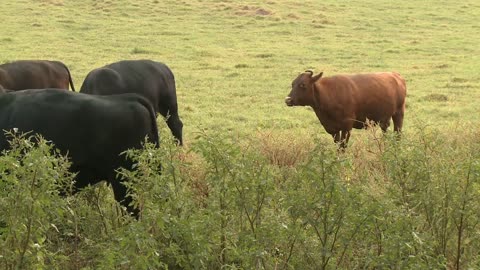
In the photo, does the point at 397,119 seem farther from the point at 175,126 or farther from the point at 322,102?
the point at 175,126

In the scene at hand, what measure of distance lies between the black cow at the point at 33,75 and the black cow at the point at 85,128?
4.71 metres

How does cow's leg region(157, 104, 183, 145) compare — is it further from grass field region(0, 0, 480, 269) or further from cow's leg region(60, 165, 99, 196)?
cow's leg region(60, 165, 99, 196)

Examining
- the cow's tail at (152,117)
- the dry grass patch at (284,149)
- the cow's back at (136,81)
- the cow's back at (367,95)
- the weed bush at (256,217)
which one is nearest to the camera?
the weed bush at (256,217)

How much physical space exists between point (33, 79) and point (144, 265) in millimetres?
7108

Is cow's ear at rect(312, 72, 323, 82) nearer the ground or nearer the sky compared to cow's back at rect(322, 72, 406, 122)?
nearer the sky

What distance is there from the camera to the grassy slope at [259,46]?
1331 cm

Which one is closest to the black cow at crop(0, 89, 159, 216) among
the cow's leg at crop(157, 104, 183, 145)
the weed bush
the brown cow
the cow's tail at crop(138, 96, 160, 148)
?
the cow's tail at crop(138, 96, 160, 148)

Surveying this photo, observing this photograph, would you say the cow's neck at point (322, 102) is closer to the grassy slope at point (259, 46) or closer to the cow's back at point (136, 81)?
the grassy slope at point (259, 46)

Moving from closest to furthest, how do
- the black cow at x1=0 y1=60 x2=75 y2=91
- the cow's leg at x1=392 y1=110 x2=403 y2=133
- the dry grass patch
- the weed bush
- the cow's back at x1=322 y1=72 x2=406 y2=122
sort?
the weed bush
the dry grass patch
the cow's back at x1=322 y1=72 x2=406 y2=122
the black cow at x1=0 y1=60 x2=75 y2=91
the cow's leg at x1=392 y1=110 x2=403 y2=133

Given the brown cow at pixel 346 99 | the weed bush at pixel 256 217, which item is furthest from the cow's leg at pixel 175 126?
the weed bush at pixel 256 217

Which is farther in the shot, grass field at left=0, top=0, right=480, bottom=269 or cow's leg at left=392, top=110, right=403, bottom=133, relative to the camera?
cow's leg at left=392, top=110, right=403, bottom=133

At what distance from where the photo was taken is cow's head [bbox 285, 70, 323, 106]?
9.62 metres


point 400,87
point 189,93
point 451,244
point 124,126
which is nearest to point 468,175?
point 451,244

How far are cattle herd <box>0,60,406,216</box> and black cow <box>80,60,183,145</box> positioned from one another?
1cm
